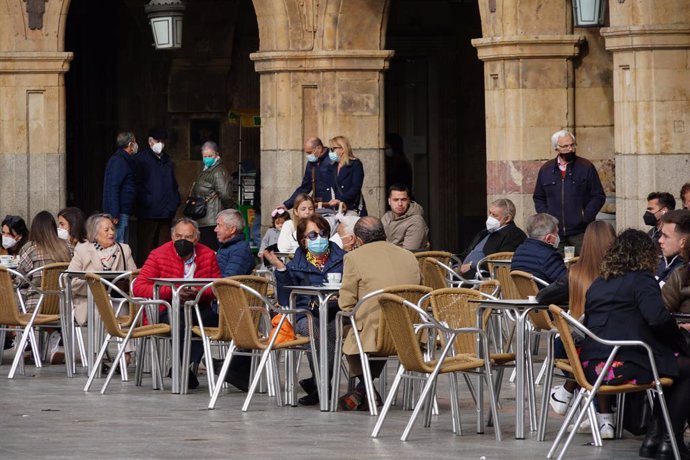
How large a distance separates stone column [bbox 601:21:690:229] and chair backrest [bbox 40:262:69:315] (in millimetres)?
4611

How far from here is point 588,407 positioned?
1041 cm

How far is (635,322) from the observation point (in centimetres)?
1044

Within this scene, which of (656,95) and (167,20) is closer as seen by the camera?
(656,95)

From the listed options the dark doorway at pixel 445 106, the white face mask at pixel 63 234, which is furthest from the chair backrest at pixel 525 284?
the dark doorway at pixel 445 106

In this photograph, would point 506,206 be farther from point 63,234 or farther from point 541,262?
point 63,234

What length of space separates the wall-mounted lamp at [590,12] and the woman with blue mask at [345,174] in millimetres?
2514

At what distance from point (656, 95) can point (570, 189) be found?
0.99 metres

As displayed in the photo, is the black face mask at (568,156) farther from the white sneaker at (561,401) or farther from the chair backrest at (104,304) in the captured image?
the white sneaker at (561,401)

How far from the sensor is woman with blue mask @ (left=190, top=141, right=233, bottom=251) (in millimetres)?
19969

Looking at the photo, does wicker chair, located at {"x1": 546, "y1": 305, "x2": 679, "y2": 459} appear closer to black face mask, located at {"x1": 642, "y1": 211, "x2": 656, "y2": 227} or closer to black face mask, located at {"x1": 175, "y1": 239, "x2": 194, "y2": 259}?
black face mask, located at {"x1": 175, "y1": 239, "x2": 194, "y2": 259}

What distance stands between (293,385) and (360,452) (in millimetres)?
2115

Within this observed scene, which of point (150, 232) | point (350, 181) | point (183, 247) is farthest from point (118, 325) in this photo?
point (150, 232)

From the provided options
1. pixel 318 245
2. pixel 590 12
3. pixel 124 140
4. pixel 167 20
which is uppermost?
pixel 167 20

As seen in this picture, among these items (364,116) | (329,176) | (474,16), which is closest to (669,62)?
(329,176)
